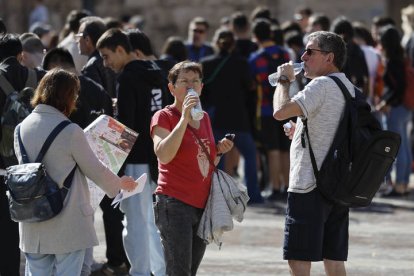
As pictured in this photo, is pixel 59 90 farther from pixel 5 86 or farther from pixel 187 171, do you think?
pixel 5 86

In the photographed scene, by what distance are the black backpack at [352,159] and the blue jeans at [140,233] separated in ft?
7.03

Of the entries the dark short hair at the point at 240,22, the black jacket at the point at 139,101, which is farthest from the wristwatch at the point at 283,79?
the dark short hair at the point at 240,22

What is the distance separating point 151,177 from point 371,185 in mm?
2268

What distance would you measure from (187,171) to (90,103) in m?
1.81

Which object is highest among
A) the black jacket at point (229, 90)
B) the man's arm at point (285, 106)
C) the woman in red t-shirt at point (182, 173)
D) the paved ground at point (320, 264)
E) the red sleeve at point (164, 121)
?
the man's arm at point (285, 106)

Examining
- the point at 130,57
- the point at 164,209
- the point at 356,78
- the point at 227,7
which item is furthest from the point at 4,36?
the point at 227,7

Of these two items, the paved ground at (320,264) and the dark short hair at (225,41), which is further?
the dark short hair at (225,41)

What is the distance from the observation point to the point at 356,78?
15.1 metres

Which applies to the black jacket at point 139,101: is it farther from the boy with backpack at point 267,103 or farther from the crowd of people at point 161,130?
the boy with backpack at point 267,103

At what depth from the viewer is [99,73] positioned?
10758mm

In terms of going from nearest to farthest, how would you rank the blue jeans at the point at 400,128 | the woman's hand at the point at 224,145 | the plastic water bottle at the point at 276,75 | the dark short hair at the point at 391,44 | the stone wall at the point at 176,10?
the plastic water bottle at the point at 276,75 → the woman's hand at the point at 224,145 → the dark short hair at the point at 391,44 → the blue jeans at the point at 400,128 → the stone wall at the point at 176,10

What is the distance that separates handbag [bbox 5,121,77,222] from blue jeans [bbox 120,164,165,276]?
7.08 feet

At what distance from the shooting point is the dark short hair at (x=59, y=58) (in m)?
10.1

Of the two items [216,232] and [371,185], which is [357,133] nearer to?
[371,185]
